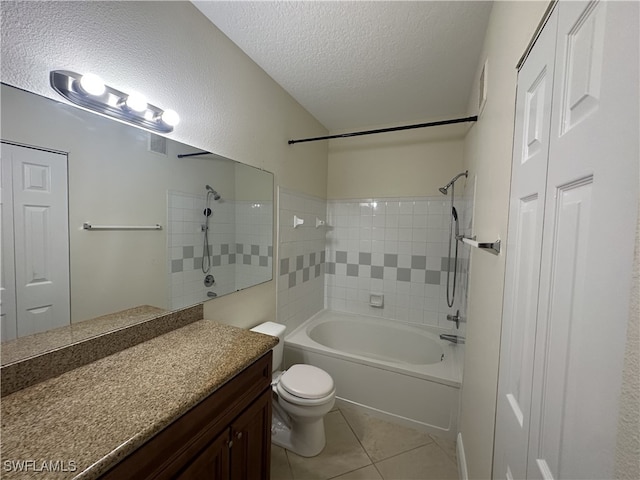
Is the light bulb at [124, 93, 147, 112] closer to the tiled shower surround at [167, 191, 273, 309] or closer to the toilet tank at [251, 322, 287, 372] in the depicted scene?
the tiled shower surround at [167, 191, 273, 309]

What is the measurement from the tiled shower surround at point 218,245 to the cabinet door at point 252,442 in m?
A: 0.65

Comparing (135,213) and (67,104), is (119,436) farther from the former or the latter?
(67,104)

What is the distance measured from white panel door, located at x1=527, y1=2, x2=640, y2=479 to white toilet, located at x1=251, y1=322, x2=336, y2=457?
47.1 inches

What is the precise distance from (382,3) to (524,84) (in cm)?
94

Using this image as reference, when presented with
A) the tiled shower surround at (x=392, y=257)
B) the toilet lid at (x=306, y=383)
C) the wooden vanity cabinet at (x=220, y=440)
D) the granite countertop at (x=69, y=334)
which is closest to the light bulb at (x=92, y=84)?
the granite countertop at (x=69, y=334)

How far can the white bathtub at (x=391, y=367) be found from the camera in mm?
1799

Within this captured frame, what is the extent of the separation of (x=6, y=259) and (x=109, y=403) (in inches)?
21.8

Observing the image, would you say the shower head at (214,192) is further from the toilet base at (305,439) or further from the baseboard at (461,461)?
the baseboard at (461,461)

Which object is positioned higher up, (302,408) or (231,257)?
(231,257)

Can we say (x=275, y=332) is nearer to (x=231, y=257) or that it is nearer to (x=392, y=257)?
(x=231, y=257)

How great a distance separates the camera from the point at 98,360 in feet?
3.17

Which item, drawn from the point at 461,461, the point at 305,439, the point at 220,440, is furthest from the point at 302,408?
the point at 461,461

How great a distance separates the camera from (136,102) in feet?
3.52

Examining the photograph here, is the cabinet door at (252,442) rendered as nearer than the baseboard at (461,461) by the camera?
Yes
